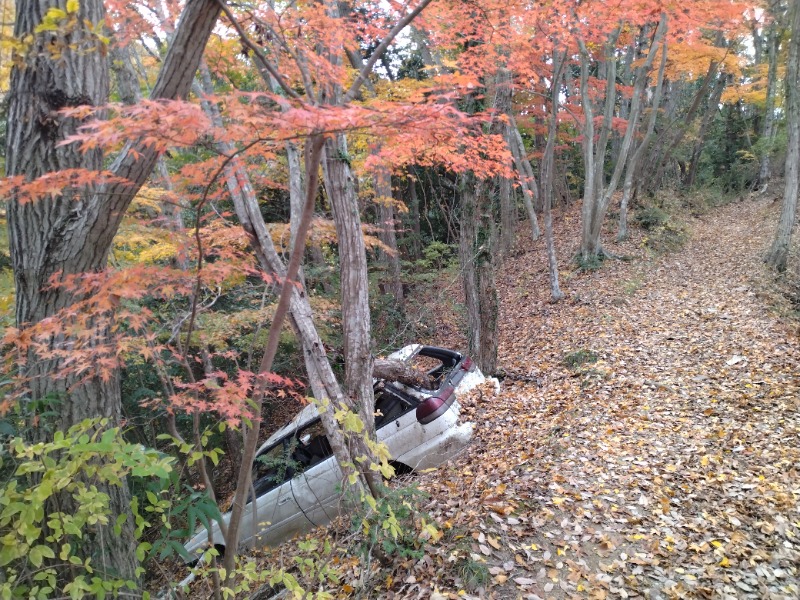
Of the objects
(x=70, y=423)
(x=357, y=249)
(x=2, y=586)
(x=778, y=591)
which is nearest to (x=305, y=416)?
(x=357, y=249)

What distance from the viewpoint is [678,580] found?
3.13 m

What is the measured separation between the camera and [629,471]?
14.4 ft

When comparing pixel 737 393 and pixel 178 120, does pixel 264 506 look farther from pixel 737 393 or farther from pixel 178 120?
pixel 737 393

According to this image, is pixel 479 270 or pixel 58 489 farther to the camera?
pixel 479 270

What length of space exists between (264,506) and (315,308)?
3.66 metres

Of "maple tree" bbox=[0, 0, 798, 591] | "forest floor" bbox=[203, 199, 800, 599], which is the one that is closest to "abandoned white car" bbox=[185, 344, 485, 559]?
"forest floor" bbox=[203, 199, 800, 599]

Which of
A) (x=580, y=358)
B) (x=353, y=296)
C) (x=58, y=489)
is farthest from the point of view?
(x=580, y=358)

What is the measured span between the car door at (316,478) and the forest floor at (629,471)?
1.72 feet

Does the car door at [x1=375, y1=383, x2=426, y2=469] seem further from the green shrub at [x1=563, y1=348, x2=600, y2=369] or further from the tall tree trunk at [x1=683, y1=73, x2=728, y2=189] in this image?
the tall tree trunk at [x1=683, y1=73, x2=728, y2=189]

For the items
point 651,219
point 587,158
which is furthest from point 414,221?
point 651,219

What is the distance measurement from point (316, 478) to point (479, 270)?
12.6ft

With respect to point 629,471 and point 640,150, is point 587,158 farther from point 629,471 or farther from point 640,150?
point 629,471

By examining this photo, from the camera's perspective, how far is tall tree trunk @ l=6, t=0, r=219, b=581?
2.67 m

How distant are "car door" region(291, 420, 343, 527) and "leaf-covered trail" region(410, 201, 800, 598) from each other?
1.23 metres
